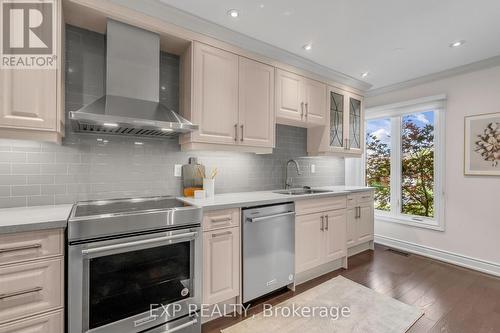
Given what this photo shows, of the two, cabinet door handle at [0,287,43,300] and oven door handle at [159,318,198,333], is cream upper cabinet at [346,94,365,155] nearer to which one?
oven door handle at [159,318,198,333]

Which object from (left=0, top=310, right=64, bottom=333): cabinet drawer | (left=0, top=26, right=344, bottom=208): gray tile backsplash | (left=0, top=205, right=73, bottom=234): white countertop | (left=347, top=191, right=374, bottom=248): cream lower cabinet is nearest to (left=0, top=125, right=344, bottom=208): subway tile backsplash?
(left=0, top=26, right=344, bottom=208): gray tile backsplash

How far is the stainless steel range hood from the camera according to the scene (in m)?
1.82

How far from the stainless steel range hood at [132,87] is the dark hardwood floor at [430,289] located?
5.66ft

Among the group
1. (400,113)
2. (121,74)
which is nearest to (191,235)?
(121,74)

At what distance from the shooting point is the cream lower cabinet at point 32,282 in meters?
1.27

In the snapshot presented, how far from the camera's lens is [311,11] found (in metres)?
2.07

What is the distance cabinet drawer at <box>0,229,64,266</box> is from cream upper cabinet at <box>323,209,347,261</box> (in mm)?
2479

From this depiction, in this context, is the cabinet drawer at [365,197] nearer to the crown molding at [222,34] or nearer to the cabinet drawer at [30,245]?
the crown molding at [222,34]

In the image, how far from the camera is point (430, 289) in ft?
8.38

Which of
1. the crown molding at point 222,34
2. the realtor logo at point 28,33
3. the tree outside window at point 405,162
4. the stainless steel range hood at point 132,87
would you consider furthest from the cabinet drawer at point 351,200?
the realtor logo at point 28,33

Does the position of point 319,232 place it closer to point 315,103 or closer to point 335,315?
point 335,315

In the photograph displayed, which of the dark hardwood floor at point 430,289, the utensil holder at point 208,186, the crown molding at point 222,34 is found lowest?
the dark hardwood floor at point 430,289

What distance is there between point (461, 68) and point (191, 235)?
12.9 ft

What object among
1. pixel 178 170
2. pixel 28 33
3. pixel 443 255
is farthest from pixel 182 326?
pixel 443 255
